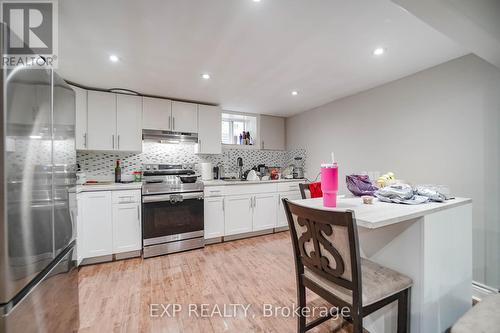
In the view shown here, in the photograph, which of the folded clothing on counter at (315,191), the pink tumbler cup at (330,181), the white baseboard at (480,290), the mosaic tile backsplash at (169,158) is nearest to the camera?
the pink tumbler cup at (330,181)

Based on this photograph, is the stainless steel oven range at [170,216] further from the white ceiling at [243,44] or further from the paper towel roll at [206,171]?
the white ceiling at [243,44]

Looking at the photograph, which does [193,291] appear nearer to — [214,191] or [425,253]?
[214,191]

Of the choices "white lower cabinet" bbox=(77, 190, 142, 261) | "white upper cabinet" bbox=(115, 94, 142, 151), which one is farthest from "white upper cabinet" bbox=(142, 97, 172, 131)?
"white lower cabinet" bbox=(77, 190, 142, 261)

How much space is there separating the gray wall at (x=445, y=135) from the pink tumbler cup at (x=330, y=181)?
68.9 inches

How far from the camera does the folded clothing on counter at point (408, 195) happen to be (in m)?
1.25

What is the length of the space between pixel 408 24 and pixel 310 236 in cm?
170

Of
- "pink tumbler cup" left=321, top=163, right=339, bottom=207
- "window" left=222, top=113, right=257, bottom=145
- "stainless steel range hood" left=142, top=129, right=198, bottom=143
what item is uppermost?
"window" left=222, top=113, right=257, bottom=145

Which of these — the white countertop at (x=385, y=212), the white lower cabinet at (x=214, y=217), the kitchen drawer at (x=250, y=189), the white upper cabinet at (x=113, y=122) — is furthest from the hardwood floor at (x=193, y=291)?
the white upper cabinet at (x=113, y=122)

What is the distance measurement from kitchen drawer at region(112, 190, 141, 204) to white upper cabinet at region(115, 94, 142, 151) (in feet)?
2.15

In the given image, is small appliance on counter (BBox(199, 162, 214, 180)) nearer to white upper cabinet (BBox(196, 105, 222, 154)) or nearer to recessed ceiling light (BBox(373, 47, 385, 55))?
white upper cabinet (BBox(196, 105, 222, 154))

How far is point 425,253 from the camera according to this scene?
1.07 m

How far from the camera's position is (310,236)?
3.38 feet

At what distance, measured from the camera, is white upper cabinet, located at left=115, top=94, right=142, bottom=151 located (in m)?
2.78

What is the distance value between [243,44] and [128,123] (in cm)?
203
